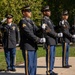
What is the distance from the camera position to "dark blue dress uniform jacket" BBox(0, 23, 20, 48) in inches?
423

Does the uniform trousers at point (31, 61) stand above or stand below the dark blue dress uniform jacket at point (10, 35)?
below

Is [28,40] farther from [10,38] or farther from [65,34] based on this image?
[65,34]

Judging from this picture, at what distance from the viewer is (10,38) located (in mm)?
10820

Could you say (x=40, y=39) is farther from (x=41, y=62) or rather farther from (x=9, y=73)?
(x=41, y=62)

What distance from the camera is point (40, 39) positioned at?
8.41m

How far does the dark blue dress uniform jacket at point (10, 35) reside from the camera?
1074cm

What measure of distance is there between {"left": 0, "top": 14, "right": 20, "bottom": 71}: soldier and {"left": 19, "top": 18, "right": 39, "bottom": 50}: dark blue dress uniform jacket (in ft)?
7.52

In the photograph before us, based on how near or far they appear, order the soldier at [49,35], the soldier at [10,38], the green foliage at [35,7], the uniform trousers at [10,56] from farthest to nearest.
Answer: the green foliage at [35,7], the uniform trousers at [10,56], the soldier at [10,38], the soldier at [49,35]

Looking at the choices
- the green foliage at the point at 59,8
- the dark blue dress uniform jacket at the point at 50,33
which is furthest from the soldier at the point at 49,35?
the green foliage at the point at 59,8

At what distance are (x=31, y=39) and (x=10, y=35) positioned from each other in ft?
8.26

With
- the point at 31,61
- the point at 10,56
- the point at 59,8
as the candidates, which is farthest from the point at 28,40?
the point at 59,8

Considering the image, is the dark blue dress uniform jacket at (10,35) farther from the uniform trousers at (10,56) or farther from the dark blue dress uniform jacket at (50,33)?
the dark blue dress uniform jacket at (50,33)

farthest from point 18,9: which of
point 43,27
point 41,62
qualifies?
point 43,27

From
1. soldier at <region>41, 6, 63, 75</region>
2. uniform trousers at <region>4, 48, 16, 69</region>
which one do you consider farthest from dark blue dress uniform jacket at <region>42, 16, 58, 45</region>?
uniform trousers at <region>4, 48, 16, 69</region>
